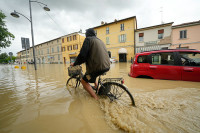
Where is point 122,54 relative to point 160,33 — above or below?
below

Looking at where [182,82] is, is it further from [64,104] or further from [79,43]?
[79,43]

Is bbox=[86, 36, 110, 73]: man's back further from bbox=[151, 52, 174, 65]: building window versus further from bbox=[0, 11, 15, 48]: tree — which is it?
bbox=[0, 11, 15, 48]: tree

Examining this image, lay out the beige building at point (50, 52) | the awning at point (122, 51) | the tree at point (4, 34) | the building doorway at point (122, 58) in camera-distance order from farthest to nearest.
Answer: the beige building at point (50, 52), the building doorway at point (122, 58), the awning at point (122, 51), the tree at point (4, 34)

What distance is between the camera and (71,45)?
27969 mm

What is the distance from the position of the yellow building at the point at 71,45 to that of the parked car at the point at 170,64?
23.8 metres

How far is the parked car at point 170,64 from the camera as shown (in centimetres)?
312

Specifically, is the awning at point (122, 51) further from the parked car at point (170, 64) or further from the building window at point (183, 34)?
the parked car at point (170, 64)

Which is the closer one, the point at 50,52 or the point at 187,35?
the point at 187,35

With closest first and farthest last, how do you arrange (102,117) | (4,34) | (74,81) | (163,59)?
(102,117) → (74,81) → (163,59) → (4,34)

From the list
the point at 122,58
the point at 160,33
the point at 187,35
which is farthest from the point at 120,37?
the point at 187,35

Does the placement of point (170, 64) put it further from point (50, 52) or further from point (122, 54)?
point (50, 52)

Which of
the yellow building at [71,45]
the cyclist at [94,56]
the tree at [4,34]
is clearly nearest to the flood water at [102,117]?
the cyclist at [94,56]

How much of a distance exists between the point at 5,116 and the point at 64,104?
45.2 inches

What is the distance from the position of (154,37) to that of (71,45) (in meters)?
23.8
